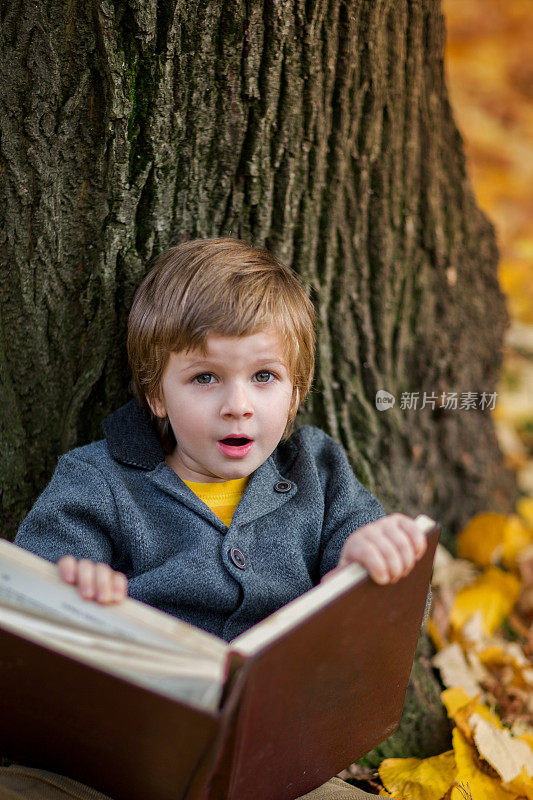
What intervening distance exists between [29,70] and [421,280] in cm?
128

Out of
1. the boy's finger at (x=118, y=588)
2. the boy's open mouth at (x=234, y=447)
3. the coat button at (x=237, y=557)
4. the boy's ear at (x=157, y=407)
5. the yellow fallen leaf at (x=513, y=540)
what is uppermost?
the boy's ear at (x=157, y=407)

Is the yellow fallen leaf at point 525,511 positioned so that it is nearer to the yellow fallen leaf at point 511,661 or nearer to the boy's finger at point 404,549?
the yellow fallen leaf at point 511,661

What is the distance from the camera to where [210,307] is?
5.22ft

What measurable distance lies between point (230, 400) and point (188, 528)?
1.04 feet

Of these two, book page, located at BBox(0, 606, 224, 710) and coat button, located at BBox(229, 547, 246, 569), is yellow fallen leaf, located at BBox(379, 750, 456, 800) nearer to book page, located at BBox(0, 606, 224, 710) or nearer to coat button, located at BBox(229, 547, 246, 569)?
coat button, located at BBox(229, 547, 246, 569)

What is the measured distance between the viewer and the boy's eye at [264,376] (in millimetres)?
1630

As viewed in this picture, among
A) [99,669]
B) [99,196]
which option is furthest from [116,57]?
[99,669]

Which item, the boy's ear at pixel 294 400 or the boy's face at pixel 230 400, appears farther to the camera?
the boy's ear at pixel 294 400

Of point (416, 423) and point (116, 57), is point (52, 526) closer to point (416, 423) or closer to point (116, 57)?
point (116, 57)

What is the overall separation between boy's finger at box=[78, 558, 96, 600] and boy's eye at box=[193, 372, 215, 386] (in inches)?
20.7

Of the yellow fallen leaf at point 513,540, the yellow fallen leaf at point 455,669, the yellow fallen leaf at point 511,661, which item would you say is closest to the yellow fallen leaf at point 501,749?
the yellow fallen leaf at point 455,669

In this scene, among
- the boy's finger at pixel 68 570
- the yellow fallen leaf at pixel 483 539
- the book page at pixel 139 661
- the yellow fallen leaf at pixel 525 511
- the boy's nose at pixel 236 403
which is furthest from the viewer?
the yellow fallen leaf at pixel 525 511

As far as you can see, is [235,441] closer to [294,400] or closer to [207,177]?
[294,400]

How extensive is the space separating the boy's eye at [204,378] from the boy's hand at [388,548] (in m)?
0.47
